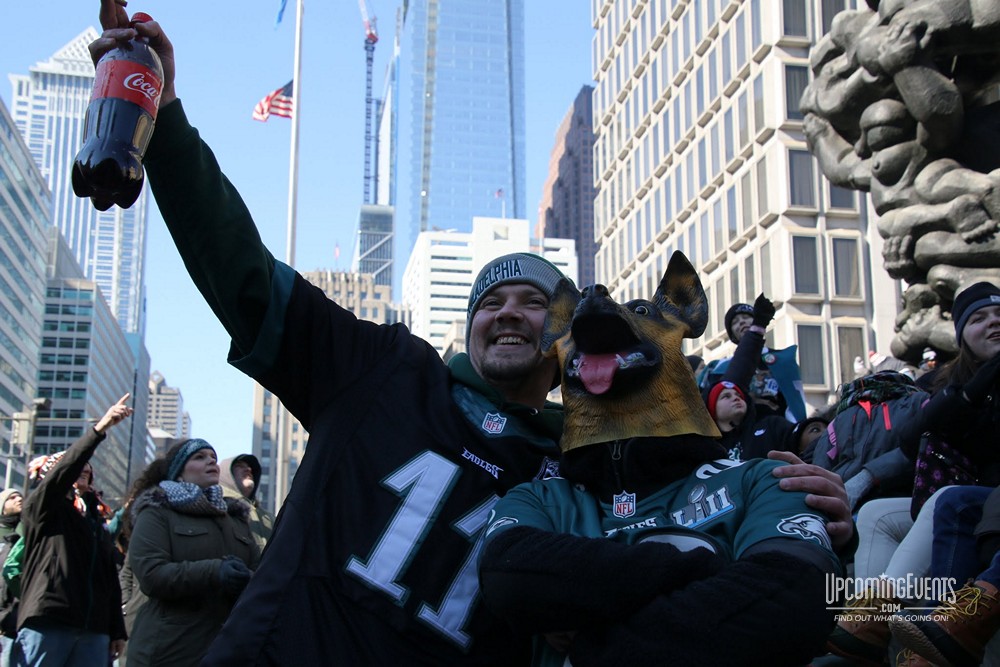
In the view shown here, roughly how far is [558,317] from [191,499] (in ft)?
13.3

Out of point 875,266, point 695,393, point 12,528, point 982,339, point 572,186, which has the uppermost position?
point 572,186

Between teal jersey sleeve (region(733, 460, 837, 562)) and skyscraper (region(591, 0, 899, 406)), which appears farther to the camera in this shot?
skyscraper (region(591, 0, 899, 406))

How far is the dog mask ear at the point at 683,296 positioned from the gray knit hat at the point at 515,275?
0.49 metres

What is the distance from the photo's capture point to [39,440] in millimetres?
125750

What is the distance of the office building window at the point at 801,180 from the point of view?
34.6 m

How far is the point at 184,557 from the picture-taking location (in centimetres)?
642

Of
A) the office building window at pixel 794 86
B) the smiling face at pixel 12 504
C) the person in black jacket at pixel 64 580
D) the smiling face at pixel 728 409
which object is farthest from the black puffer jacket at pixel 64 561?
the office building window at pixel 794 86

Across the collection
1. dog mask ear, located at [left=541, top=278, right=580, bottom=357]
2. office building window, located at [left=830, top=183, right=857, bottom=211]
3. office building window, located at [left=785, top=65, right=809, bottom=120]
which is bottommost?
dog mask ear, located at [left=541, top=278, right=580, bottom=357]

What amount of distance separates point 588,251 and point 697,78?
472ft

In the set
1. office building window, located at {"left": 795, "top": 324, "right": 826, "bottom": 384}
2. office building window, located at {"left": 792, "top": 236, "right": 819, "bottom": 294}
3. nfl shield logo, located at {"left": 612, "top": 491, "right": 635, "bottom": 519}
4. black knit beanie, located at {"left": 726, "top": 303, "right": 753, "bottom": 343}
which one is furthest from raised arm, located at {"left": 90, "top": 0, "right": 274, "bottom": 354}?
office building window, located at {"left": 792, "top": 236, "right": 819, "bottom": 294}

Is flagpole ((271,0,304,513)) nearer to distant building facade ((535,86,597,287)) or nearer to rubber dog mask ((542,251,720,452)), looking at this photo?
rubber dog mask ((542,251,720,452))

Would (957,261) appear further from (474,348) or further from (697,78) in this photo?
(697,78)

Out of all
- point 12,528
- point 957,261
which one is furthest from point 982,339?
point 957,261

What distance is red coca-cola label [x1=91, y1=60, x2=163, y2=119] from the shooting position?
2832 mm
